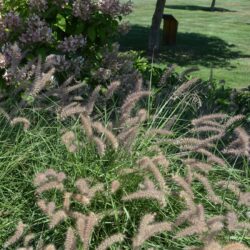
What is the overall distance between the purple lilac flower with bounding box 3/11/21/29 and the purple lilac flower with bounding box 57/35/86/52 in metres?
0.47

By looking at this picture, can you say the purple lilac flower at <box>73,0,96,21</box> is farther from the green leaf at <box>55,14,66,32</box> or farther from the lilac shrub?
the green leaf at <box>55,14,66,32</box>

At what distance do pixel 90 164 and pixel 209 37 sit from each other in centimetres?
1883

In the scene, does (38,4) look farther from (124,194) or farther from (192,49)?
(192,49)

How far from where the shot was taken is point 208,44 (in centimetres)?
1972

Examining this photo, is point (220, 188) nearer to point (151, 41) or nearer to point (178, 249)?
point (178, 249)

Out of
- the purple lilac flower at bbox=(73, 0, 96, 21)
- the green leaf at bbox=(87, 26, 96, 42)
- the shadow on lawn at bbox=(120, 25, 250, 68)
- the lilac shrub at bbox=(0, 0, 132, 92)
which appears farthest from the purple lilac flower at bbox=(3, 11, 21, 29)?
the shadow on lawn at bbox=(120, 25, 250, 68)

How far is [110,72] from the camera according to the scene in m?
5.68

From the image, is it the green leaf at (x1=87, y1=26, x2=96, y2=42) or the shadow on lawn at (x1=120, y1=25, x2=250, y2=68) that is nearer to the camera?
the green leaf at (x1=87, y1=26, x2=96, y2=42)

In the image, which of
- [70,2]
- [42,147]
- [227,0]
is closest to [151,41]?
[70,2]

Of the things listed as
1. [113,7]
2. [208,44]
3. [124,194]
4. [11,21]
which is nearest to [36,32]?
[11,21]

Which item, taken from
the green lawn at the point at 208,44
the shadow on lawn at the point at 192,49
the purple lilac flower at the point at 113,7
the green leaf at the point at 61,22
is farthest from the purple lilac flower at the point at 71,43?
the shadow on lawn at the point at 192,49

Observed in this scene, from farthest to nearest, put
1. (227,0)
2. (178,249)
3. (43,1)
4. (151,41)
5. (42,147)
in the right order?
(227,0) < (151,41) < (43,1) < (42,147) < (178,249)

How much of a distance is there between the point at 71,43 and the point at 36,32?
0.37 metres

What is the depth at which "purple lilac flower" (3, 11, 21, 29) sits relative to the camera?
17.4ft
